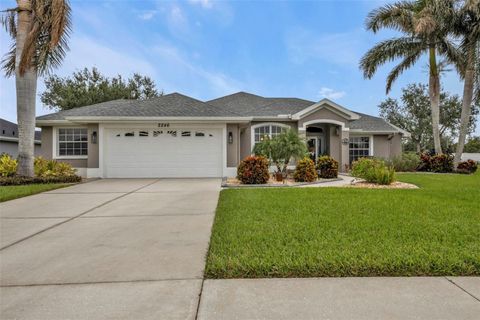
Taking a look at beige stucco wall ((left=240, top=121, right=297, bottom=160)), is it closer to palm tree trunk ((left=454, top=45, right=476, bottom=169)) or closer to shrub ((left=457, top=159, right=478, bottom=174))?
palm tree trunk ((left=454, top=45, right=476, bottom=169))

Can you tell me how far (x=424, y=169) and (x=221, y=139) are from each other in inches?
485

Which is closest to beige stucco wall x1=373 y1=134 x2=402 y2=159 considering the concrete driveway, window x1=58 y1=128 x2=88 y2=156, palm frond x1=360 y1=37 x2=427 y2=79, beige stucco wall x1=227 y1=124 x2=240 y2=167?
palm frond x1=360 y1=37 x2=427 y2=79

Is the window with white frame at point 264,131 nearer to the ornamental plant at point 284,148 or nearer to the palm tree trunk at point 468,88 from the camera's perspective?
the ornamental plant at point 284,148

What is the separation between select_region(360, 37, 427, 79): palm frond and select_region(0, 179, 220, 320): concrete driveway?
14.8 meters

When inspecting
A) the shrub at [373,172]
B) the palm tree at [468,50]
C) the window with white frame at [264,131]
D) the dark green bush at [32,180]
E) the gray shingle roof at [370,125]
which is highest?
the palm tree at [468,50]

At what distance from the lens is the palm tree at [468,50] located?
14055 mm

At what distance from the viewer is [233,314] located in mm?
2428

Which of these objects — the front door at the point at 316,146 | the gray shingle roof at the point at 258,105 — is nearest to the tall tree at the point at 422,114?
the gray shingle roof at the point at 258,105

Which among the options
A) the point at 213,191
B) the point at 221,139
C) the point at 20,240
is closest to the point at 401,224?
the point at 213,191

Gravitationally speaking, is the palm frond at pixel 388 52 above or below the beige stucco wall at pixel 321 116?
above

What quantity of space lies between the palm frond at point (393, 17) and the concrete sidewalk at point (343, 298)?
673 inches

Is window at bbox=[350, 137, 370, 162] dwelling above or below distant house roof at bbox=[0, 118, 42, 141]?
below

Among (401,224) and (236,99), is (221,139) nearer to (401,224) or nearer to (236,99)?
(236,99)

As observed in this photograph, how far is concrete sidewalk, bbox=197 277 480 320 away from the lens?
7.93ft
